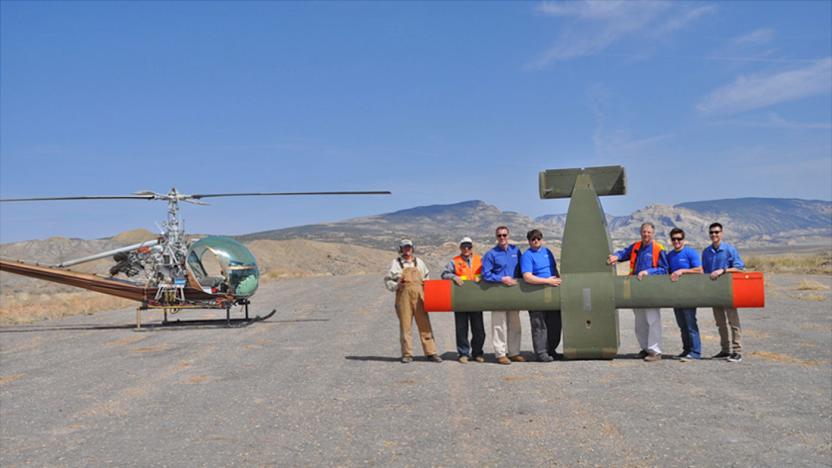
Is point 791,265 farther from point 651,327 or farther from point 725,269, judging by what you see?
point 651,327

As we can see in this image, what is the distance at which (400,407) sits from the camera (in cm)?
853

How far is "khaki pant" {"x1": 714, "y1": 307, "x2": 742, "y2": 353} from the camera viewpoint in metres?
11.2

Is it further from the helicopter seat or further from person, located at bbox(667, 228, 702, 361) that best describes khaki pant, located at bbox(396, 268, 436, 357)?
the helicopter seat

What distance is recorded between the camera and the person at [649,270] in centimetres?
1127

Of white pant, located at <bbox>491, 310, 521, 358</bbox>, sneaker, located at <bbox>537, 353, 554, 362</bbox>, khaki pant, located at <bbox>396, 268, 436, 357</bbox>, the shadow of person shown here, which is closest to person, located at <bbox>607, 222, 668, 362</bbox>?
sneaker, located at <bbox>537, 353, 554, 362</bbox>

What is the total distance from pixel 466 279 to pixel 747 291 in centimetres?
391

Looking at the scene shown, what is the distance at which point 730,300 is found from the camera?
10.2 m

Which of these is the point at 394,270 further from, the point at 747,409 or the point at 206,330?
the point at 206,330

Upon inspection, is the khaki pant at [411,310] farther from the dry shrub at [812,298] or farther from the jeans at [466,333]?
the dry shrub at [812,298]

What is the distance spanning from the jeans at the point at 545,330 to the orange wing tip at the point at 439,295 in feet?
4.08

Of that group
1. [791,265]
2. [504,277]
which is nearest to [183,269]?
[504,277]

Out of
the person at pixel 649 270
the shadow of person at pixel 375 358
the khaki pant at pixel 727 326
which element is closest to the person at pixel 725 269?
the khaki pant at pixel 727 326

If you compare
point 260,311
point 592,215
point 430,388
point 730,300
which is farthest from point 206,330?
point 730,300

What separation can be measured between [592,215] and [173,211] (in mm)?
11780
